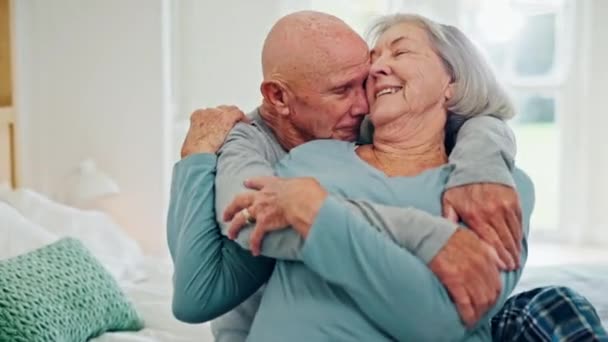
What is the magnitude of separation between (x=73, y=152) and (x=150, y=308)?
1.02 m

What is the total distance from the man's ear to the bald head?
0.01 meters

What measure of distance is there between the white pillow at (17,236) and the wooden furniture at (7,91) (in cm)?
62

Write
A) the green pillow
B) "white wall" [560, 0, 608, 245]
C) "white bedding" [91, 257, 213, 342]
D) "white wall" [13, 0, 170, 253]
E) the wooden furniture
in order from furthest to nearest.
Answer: "white wall" [560, 0, 608, 245] < "white wall" [13, 0, 170, 253] < the wooden furniture < "white bedding" [91, 257, 213, 342] < the green pillow

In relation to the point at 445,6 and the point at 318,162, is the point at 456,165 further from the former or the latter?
the point at 445,6

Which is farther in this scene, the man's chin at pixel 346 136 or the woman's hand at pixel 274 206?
the man's chin at pixel 346 136

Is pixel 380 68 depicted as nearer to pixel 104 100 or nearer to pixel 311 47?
pixel 311 47

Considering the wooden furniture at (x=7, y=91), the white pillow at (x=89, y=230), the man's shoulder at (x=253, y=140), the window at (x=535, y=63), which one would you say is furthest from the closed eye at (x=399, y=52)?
the window at (x=535, y=63)

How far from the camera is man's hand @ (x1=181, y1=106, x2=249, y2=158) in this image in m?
1.27

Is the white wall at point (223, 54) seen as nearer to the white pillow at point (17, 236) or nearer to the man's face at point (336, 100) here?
the white pillow at point (17, 236)

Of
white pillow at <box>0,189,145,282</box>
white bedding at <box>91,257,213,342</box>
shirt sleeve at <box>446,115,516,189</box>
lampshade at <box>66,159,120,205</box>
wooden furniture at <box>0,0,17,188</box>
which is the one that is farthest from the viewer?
lampshade at <box>66,159,120,205</box>

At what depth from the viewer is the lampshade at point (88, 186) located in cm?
265

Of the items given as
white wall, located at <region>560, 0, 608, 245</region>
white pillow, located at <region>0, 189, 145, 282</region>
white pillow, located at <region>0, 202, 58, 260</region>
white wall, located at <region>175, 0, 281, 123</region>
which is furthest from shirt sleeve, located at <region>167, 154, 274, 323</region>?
white wall, located at <region>560, 0, 608, 245</region>

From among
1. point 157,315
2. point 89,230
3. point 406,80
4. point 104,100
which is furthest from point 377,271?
point 104,100

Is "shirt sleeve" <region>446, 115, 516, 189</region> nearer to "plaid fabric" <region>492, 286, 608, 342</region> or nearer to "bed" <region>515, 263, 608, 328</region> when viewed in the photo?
"plaid fabric" <region>492, 286, 608, 342</region>
